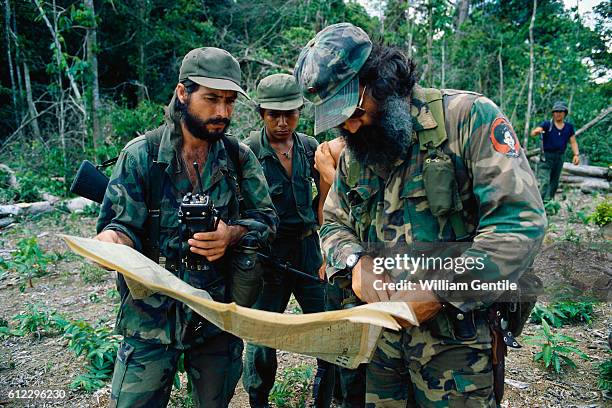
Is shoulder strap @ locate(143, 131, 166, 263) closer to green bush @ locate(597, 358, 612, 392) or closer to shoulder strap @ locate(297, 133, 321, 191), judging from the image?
shoulder strap @ locate(297, 133, 321, 191)

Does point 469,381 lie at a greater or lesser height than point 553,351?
greater

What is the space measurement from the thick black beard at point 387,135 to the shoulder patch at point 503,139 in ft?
0.94

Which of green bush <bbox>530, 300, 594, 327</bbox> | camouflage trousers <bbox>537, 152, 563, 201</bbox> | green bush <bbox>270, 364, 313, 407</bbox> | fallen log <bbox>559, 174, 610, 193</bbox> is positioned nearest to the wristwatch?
green bush <bbox>270, 364, 313, 407</bbox>

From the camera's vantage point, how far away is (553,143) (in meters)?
8.62

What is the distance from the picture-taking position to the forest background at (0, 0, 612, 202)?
10.4 meters

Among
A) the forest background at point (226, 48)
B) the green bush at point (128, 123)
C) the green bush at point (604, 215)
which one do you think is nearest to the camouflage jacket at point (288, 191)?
the green bush at point (604, 215)

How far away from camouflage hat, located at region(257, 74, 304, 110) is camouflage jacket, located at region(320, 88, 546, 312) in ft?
4.51

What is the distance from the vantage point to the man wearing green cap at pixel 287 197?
130 inches

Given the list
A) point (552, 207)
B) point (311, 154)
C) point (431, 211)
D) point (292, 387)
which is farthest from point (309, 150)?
point (552, 207)

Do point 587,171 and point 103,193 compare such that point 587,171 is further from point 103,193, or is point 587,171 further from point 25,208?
point 25,208

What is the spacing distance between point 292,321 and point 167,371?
105cm

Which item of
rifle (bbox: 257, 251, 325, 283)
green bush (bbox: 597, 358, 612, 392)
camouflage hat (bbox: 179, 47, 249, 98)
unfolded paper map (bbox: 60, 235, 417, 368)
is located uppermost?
camouflage hat (bbox: 179, 47, 249, 98)

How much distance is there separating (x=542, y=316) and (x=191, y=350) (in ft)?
10.6

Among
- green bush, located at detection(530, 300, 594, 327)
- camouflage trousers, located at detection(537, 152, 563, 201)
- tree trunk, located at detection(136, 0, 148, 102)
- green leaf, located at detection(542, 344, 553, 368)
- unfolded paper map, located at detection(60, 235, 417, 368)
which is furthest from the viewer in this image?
tree trunk, located at detection(136, 0, 148, 102)
